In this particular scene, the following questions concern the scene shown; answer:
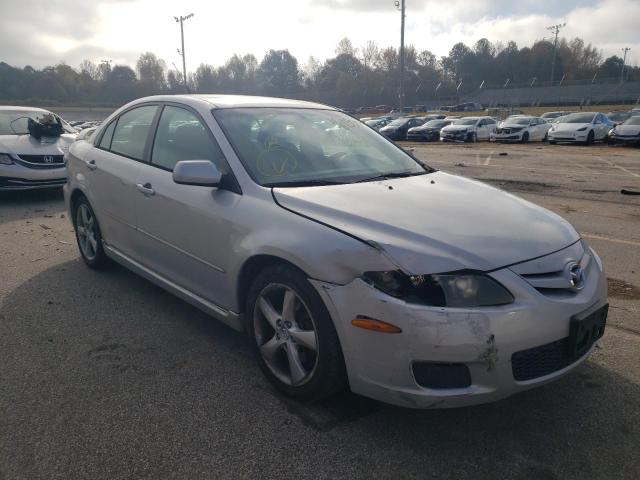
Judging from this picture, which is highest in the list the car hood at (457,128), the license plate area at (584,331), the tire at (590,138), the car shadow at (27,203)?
the license plate area at (584,331)

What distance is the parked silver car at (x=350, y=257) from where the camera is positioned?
2.23 metres

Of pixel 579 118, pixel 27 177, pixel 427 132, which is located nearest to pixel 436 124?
pixel 427 132

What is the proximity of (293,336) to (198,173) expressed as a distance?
1.07 m

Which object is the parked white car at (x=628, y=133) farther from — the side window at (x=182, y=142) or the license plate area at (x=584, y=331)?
the side window at (x=182, y=142)

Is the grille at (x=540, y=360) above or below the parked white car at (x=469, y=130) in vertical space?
above


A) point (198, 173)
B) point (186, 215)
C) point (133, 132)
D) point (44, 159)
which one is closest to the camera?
point (198, 173)

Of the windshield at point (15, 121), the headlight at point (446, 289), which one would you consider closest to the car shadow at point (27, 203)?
the windshield at point (15, 121)

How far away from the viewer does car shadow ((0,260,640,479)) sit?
2309mm

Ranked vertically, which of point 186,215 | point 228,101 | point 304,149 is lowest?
point 186,215

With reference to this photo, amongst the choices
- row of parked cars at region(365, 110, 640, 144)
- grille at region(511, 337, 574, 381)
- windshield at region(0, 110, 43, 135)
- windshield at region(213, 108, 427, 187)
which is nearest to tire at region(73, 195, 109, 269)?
windshield at region(213, 108, 427, 187)

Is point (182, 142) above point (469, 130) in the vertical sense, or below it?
above

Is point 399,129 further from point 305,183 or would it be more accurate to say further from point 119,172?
point 305,183

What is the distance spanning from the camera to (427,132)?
29.3m

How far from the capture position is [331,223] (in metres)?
2.54
